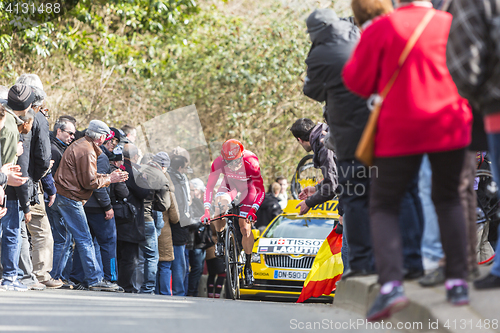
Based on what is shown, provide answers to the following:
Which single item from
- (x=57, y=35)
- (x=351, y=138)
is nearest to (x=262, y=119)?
(x=57, y=35)

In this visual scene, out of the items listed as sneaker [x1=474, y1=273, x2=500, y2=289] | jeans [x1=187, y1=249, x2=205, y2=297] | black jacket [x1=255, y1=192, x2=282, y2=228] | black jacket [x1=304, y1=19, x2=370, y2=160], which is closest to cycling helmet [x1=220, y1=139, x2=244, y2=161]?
jeans [x1=187, y1=249, x2=205, y2=297]

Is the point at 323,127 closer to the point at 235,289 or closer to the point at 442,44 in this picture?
the point at 235,289

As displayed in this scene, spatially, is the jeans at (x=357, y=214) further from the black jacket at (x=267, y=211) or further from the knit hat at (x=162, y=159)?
the black jacket at (x=267, y=211)

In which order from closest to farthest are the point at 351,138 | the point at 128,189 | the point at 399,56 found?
the point at 399,56 → the point at 351,138 → the point at 128,189

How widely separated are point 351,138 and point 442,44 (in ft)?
4.16

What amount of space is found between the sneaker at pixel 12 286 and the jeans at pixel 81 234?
1365mm

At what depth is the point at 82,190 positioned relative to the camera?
8.31m

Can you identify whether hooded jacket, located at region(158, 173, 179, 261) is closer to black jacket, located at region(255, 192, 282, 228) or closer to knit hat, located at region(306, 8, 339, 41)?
black jacket, located at region(255, 192, 282, 228)

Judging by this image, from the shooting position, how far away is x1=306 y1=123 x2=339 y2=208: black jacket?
6.85m

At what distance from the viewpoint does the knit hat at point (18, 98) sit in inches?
268

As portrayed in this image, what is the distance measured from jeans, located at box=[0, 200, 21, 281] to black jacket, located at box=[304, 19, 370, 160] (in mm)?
3568

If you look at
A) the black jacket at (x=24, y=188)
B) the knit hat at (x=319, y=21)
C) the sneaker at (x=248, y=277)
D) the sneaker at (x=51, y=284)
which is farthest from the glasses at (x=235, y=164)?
the knit hat at (x=319, y=21)

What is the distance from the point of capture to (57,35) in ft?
50.5

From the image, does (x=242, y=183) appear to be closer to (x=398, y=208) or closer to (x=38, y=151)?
(x=38, y=151)
